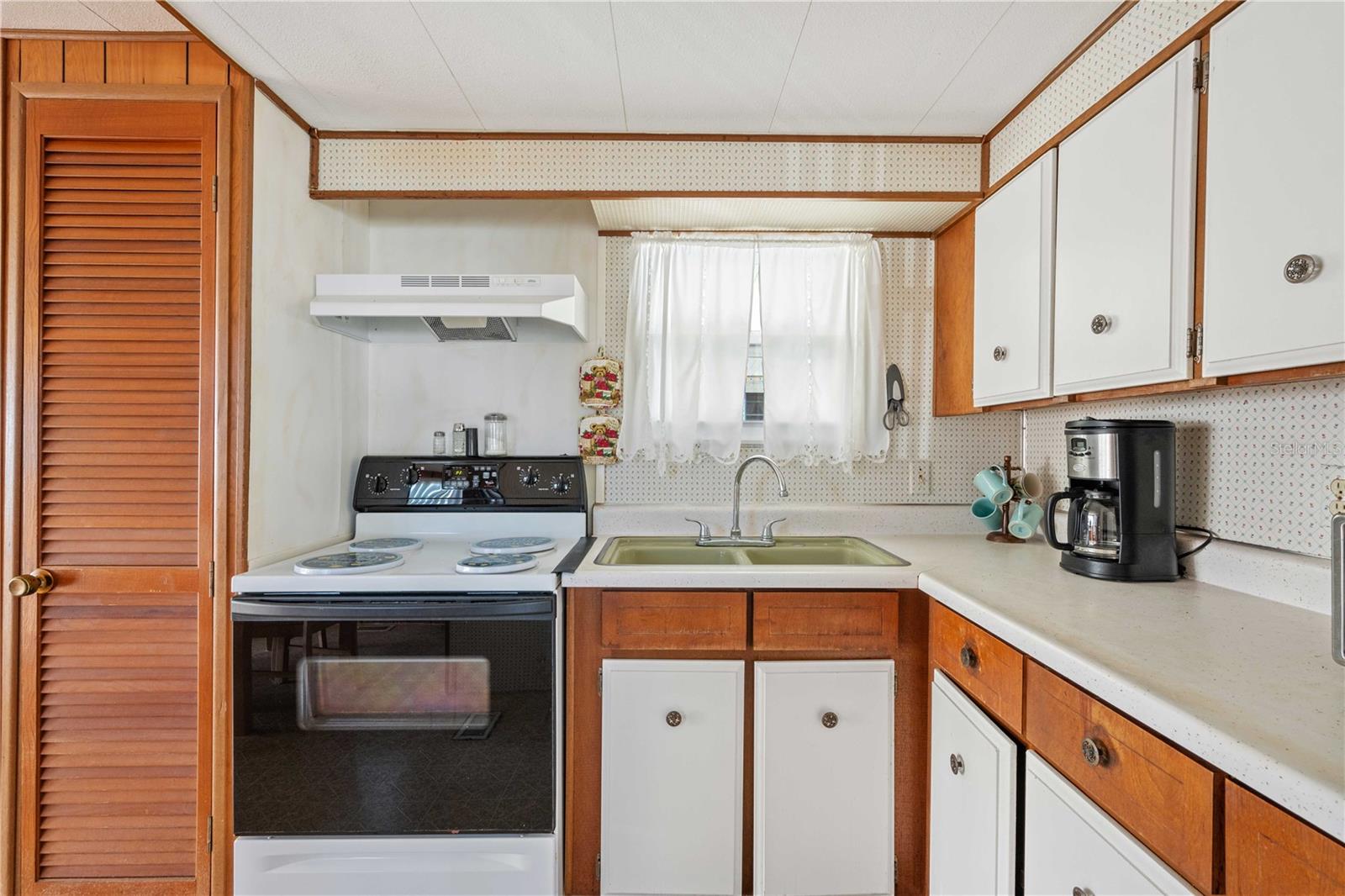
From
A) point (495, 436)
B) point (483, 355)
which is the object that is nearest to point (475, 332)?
point (483, 355)

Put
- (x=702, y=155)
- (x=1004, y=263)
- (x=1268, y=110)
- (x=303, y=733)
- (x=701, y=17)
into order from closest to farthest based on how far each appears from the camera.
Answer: (x=1268, y=110) → (x=701, y=17) → (x=303, y=733) → (x=1004, y=263) → (x=702, y=155)

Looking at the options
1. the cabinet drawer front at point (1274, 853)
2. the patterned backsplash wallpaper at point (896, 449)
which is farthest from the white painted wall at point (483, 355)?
the cabinet drawer front at point (1274, 853)

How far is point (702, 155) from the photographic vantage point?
1.84m

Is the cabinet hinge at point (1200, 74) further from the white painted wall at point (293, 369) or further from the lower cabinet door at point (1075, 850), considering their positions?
the white painted wall at point (293, 369)

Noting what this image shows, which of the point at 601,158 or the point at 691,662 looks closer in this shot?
the point at 691,662

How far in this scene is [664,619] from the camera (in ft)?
5.09

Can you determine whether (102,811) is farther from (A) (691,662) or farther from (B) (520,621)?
(A) (691,662)

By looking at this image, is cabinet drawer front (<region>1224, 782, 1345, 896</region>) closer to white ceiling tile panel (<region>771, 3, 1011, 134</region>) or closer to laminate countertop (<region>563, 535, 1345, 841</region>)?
laminate countertop (<region>563, 535, 1345, 841</region>)

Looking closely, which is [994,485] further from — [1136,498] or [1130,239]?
[1130,239]

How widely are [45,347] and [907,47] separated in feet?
7.68

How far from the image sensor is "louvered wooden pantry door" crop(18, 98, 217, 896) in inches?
59.6

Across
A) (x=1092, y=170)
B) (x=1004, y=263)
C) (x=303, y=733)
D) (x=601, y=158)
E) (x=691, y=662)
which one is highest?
(x=601, y=158)

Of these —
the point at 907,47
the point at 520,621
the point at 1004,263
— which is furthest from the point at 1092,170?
the point at 520,621

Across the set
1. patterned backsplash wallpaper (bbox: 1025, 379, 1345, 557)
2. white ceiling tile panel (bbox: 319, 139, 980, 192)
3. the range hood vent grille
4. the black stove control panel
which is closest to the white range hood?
the range hood vent grille
